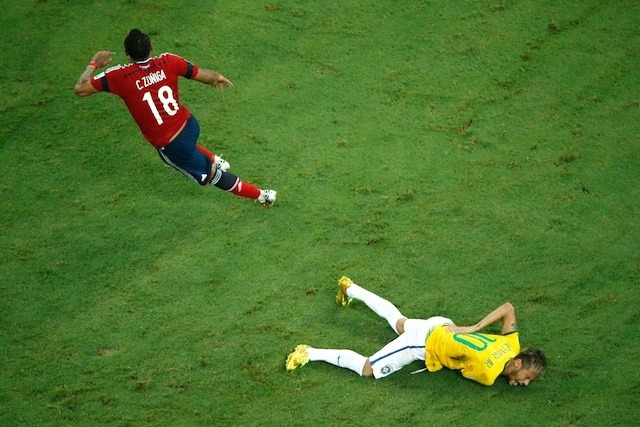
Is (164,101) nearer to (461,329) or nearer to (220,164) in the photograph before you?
(220,164)

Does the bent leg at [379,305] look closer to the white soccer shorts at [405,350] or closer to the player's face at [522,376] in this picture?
the white soccer shorts at [405,350]

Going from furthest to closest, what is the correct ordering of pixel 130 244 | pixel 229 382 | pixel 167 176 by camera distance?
pixel 167 176
pixel 130 244
pixel 229 382

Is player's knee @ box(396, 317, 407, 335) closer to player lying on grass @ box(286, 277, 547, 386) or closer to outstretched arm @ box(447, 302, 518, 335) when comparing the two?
player lying on grass @ box(286, 277, 547, 386)

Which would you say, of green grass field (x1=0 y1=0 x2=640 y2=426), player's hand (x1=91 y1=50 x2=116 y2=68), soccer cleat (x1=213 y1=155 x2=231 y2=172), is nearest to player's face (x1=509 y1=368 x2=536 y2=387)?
green grass field (x1=0 y1=0 x2=640 y2=426)

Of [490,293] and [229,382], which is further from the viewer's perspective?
[490,293]

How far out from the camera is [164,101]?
23.3ft

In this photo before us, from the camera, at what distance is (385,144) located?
829 centimetres

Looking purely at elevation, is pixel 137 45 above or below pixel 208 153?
above

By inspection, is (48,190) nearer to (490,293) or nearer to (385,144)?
(385,144)

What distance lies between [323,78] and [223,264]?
2.64 m

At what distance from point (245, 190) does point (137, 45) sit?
5.41 ft

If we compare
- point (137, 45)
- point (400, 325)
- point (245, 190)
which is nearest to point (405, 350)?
point (400, 325)

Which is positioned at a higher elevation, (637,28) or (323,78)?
(637,28)

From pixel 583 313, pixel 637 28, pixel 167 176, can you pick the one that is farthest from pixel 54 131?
pixel 637 28
